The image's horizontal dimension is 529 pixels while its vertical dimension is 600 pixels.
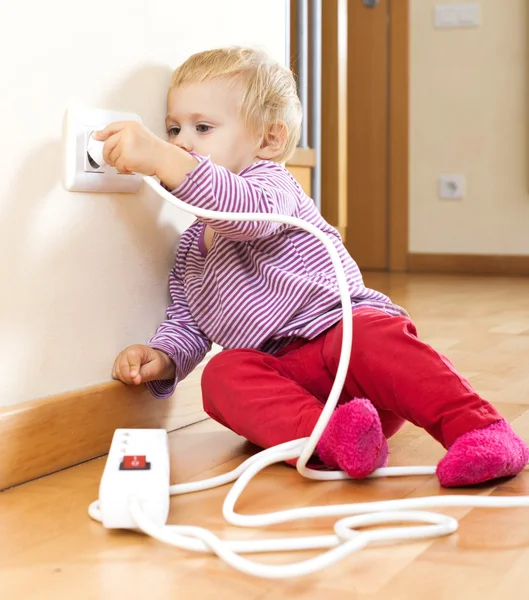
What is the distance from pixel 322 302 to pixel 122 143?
0.29 meters

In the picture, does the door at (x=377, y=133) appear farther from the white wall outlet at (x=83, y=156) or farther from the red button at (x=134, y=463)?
the red button at (x=134, y=463)

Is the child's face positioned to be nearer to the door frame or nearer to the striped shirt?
the striped shirt

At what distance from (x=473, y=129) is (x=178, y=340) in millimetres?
2633

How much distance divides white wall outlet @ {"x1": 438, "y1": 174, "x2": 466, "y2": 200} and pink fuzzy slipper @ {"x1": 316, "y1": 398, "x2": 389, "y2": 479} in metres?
2.72

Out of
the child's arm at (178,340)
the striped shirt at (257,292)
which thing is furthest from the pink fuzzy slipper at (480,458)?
the child's arm at (178,340)

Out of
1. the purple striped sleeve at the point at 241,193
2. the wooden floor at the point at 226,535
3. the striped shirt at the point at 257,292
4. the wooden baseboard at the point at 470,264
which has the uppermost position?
the purple striped sleeve at the point at 241,193

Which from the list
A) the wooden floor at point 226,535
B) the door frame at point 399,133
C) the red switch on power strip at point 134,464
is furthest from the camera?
the door frame at point 399,133

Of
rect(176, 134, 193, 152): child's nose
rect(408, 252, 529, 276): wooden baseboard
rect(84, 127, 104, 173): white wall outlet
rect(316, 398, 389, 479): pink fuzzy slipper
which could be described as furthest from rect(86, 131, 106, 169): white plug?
rect(408, 252, 529, 276): wooden baseboard

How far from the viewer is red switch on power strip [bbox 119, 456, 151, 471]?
750 millimetres

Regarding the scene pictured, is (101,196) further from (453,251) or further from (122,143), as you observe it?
(453,251)

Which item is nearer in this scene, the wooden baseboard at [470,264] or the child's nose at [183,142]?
the child's nose at [183,142]

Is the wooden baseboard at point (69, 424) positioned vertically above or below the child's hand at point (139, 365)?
below

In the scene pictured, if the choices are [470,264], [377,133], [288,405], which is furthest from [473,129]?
[288,405]

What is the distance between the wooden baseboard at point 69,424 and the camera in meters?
0.87
